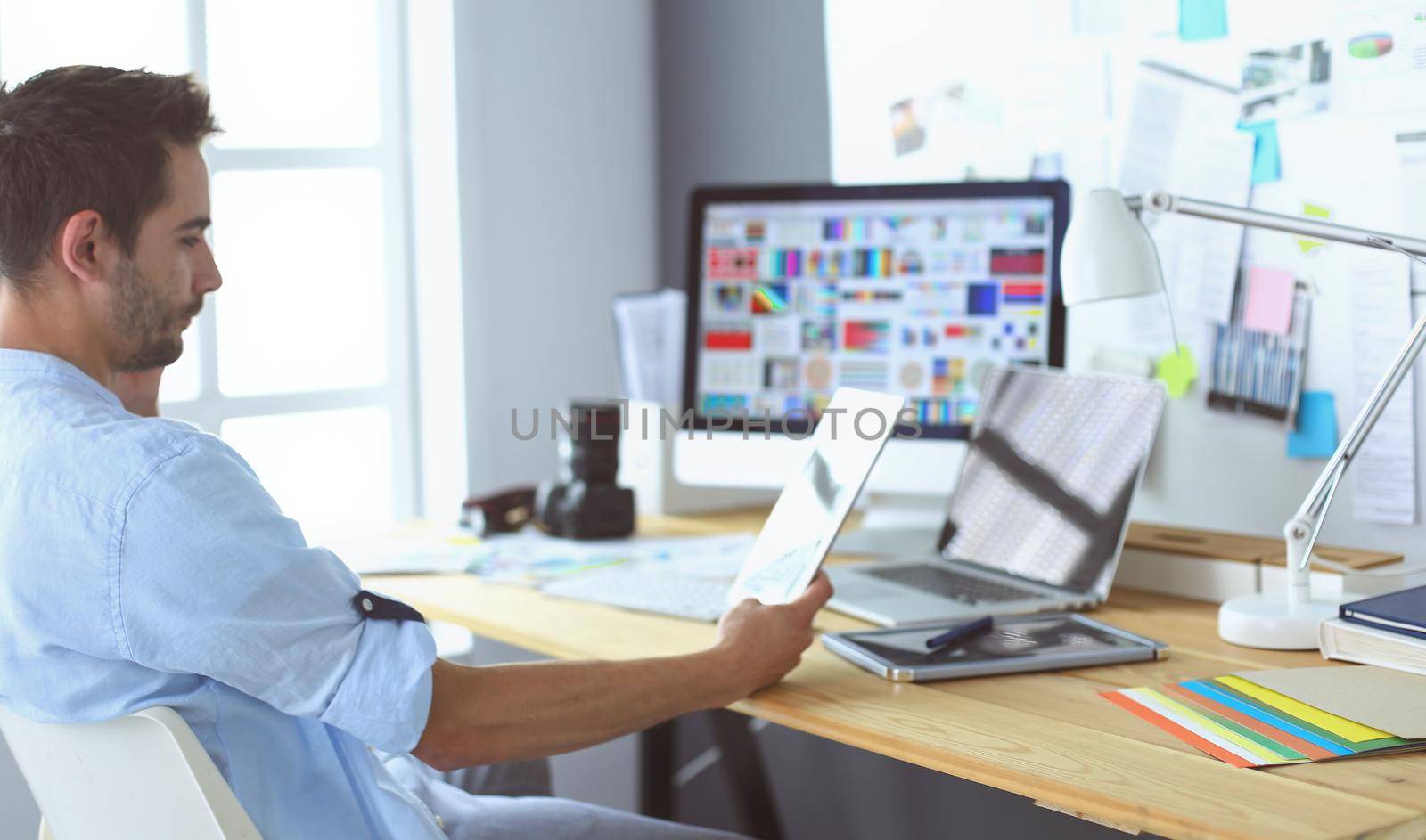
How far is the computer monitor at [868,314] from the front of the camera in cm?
185

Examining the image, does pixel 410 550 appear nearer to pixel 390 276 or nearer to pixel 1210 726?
pixel 390 276

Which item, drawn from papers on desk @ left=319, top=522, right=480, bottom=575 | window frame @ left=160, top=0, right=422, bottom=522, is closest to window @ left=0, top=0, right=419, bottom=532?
window frame @ left=160, top=0, right=422, bottom=522

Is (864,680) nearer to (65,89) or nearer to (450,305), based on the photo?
(65,89)

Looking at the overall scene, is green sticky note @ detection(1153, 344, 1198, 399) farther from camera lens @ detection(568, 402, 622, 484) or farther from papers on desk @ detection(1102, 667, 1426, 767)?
camera lens @ detection(568, 402, 622, 484)

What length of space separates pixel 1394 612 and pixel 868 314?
838 mm

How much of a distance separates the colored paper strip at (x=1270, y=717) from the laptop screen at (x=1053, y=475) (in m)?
0.34

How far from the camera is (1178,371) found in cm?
188

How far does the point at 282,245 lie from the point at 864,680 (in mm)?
1572

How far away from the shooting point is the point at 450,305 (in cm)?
254

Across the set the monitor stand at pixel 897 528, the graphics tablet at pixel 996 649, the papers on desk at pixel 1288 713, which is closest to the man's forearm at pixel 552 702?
the graphics tablet at pixel 996 649

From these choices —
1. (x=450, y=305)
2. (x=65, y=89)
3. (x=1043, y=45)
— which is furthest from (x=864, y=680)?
(x=450, y=305)

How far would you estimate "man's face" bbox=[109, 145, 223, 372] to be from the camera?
120 centimetres

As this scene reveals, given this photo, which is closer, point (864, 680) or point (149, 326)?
point (149, 326)

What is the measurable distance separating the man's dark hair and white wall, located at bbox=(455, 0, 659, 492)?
130cm
